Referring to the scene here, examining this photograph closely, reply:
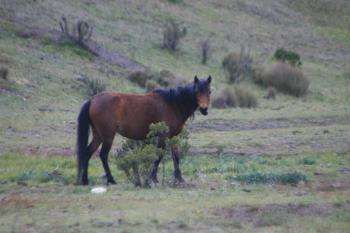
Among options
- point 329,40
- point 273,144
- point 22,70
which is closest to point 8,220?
point 273,144

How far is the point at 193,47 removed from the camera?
5188 cm

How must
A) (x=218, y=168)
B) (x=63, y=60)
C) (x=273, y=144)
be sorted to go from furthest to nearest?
(x=63, y=60) → (x=273, y=144) → (x=218, y=168)

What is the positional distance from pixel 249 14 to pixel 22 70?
115 ft

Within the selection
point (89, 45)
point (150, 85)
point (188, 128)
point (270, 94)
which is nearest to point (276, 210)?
point (188, 128)

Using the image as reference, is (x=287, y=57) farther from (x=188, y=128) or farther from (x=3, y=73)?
(x=188, y=128)

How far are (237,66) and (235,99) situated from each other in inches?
407

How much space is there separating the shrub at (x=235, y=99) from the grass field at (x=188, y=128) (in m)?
0.90

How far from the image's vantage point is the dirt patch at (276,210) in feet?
37.1

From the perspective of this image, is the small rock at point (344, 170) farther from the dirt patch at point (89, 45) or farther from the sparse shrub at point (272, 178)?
the dirt patch at point (89, 45)

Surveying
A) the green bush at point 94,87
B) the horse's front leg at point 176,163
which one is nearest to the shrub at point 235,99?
the green bush at point 94,87

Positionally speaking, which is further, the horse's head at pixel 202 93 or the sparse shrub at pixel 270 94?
the sparse shrub at pixel 270 94

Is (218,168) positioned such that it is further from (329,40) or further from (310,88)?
(329,40)

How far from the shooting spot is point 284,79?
1679 inches

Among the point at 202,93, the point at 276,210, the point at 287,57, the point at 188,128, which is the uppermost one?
the point at 202,93
